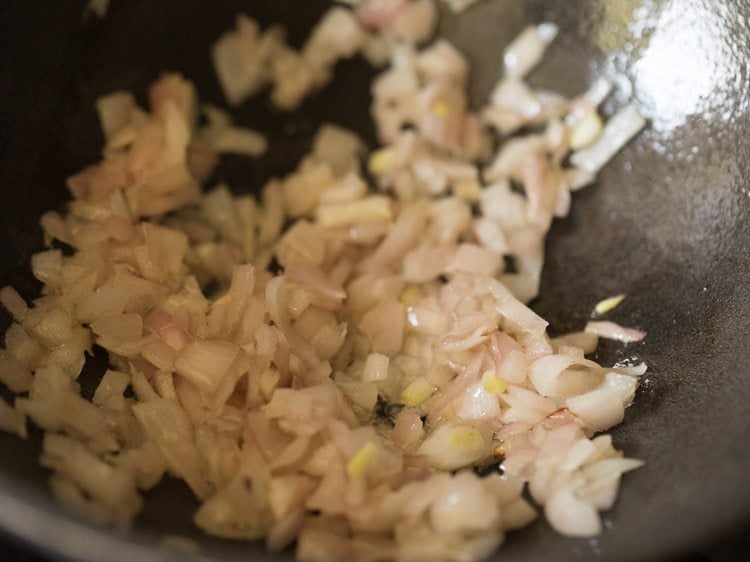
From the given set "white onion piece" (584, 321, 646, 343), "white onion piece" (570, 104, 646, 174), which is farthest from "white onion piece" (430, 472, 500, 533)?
"white onion piece" (570, 104, 646, 174)

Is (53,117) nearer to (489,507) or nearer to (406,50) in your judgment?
(406,50)

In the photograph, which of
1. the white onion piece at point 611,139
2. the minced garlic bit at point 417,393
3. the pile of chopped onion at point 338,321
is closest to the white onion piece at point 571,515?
the pile of chopped onion at point 338,321

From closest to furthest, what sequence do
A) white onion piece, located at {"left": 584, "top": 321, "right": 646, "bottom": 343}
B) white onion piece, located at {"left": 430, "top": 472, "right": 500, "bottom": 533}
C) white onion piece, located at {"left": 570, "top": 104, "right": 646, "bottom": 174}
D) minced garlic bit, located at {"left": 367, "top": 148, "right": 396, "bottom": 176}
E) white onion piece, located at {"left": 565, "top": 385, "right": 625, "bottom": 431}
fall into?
white onion piece, located at {"left": 430, "top": 472, "right": 500, "bottom": 533} → white onion piece, located at {"left": 565, "top": 385, "right": 625, "bottom": 431} → white onion piece, located at {"left": 584, "top": 321, "right": 646, "bottom": 343} → white onion piece, located at {"left": 570, "top": 104, "right": 646, "bottom": 174} → minced garlic bit, located at {"left": 367, "top": 148, "right": 396, "bottom": 176}

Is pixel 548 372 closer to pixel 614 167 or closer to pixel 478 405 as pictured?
pixel 478 405

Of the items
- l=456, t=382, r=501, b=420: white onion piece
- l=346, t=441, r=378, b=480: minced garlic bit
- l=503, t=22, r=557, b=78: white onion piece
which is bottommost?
l=346, t=441, r=378, b=480: minced garlic bit

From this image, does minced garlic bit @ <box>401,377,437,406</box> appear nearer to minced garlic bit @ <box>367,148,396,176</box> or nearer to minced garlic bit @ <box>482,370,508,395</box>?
minced garlic bit @ <box>482,370,508,395</box>

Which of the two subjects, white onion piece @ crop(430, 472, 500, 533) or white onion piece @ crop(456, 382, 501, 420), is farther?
white onion piece @ crop(456, 382, 501, 420)

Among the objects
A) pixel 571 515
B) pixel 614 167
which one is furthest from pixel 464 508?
pixel 614 167

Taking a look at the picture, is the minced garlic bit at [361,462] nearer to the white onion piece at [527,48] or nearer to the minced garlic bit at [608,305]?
the minced garlic bit at [608,305]
